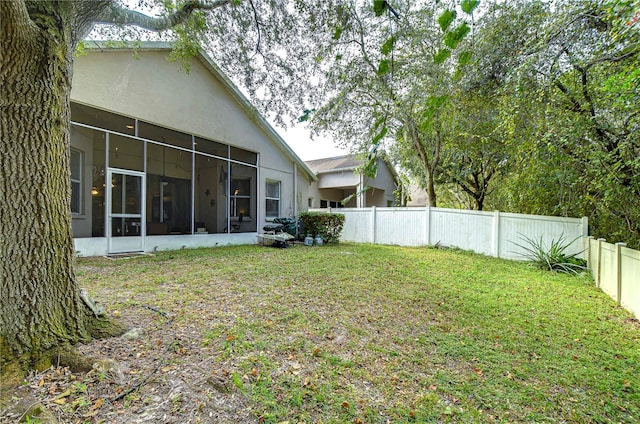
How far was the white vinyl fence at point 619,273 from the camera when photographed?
12.9 ft

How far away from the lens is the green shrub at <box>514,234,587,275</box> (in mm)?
6750

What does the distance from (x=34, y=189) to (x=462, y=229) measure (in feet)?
34.9

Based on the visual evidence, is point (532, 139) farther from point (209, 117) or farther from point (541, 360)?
point (209, 117)

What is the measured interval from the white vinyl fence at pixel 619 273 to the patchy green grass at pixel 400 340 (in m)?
0.22

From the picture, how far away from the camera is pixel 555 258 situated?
23.0ft

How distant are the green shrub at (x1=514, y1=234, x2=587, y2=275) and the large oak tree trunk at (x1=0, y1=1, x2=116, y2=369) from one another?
30.1 feet

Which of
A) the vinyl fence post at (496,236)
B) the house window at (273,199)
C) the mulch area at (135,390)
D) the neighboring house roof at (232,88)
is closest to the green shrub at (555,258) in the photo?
the vinyl fence post at (496,236)

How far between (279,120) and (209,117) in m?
3.50

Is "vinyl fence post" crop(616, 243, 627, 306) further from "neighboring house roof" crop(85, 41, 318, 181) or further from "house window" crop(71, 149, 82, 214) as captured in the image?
"house window" crop(71, 149, 82, 214)

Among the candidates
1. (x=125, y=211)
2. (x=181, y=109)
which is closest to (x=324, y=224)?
(x=181, y=109)

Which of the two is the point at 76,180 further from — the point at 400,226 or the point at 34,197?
Answer: the point at 400,226

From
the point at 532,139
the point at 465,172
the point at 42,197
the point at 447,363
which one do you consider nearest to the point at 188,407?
the point at 42,197

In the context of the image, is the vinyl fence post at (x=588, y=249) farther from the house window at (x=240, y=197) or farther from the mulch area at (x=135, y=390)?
the house window at (x=240, y=197)

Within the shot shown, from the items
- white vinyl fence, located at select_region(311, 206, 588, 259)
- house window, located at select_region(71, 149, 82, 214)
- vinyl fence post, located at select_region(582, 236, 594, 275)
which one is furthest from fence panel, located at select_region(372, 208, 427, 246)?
house window, located at select_region(71, 149, 82, 214)
